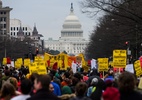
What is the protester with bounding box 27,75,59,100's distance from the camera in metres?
9.94

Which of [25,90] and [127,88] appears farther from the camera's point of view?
[25,90]

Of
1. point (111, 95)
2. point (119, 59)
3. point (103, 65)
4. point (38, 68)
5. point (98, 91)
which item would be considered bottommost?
point (98, 91)

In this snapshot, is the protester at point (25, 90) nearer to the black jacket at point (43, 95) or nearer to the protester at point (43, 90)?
the protester at point (43, 90)

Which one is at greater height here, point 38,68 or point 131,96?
point 38,68

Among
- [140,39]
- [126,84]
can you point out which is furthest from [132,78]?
[140,39]

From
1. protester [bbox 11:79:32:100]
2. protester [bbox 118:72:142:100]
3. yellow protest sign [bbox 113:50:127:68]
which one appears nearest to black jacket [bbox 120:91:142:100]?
protester [bbox 118:72:142:100]

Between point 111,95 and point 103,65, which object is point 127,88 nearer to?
point 111,95

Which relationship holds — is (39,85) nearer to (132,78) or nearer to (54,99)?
(54,99)

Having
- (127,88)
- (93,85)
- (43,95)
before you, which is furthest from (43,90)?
(93,85)

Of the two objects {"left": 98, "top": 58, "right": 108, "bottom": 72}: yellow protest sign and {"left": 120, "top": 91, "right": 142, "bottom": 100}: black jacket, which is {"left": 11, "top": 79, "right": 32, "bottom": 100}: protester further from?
{"left": 98, "top": 58, "right": 108, "bottom": 72}: yellow protest sign

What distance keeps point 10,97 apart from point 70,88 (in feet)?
16.9

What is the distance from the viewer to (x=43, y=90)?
33.1ft

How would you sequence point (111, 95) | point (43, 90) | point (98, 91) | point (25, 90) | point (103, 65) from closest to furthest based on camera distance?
1. point (43, 90)
2. point (111, 95)
3. point (25, 90)
4. point (98, 91)
5. point (103, 65)

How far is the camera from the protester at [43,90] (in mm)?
9938
